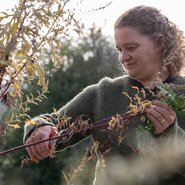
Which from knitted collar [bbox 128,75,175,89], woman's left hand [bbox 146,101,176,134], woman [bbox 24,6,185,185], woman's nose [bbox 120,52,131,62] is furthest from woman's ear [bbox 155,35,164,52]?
woman's left hand [bbox 146,101,176,134]

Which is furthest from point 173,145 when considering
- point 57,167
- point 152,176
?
point 57,167

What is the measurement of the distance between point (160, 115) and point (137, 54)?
0.79 meters

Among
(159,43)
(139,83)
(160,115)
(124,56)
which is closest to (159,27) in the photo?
(159,43)

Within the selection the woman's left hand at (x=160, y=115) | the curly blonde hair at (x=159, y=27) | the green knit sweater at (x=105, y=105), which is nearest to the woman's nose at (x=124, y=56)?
the curly blonde hair at (x=159, y=27)

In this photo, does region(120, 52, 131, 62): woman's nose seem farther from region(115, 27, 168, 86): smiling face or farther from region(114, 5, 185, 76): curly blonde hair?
region(114, 5, 185, 76): curly blonde hair

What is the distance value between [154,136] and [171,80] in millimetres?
970

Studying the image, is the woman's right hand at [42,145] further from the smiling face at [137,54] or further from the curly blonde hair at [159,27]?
the curly blonde hair at [159,27]

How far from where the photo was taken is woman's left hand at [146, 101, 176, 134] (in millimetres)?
1842

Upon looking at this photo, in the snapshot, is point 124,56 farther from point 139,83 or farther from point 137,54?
point 139,83

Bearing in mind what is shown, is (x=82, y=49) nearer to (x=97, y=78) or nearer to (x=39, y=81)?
(x=97, y=78)

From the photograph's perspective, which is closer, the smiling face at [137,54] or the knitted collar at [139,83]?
the smiling face at [137,54]

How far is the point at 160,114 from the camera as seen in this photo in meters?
1.91

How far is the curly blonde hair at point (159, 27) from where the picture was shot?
2.84m

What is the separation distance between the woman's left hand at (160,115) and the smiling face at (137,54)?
0.60 m
